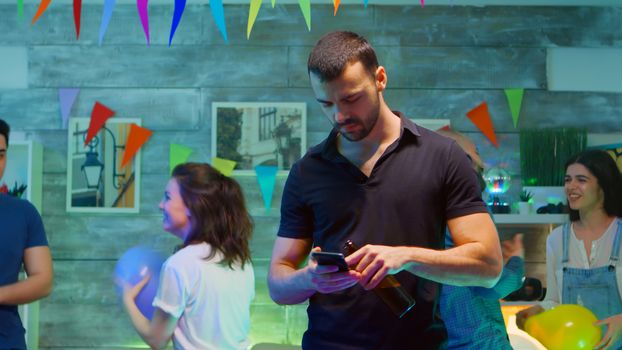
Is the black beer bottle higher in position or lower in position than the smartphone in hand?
lower

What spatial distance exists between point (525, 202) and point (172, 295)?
2.70 meters

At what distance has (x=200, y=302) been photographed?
2.34 m

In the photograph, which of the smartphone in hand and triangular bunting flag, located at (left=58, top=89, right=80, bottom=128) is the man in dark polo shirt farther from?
triangular bunting flag, located at (left=58, top=89, right=80, bottom=128)

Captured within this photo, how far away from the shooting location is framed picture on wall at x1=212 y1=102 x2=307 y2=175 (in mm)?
4773

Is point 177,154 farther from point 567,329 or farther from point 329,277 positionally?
point 329,277

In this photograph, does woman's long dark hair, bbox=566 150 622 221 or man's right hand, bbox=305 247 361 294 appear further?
woman's long dark hair, bbox=566 150 622 221

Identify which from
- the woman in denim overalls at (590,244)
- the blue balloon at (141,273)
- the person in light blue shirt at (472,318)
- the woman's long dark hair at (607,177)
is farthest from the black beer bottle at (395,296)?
the woman's long dark hair at (607,177)

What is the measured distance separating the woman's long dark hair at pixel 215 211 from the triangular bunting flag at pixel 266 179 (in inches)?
82.9

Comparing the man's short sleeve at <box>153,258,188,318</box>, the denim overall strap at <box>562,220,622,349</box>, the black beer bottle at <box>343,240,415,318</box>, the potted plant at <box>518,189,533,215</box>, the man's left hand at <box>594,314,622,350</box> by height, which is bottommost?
the man's left hand at <box>594,314,622,350</box>

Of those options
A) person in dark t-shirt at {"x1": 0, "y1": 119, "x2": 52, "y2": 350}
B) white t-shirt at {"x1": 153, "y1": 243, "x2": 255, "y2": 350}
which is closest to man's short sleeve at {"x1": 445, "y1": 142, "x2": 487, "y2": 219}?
white t-shirt at {"x1": 153, "y1": 243, "x2": 255, "y2": 350}

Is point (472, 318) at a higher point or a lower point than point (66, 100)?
lower

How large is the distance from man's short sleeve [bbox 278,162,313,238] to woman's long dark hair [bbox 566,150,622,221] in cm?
225

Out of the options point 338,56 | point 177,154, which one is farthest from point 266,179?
point 338,56

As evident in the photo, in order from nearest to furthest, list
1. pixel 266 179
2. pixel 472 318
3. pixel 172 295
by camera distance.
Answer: pixel 472 318
pixel 172 295
pixel 266 179
